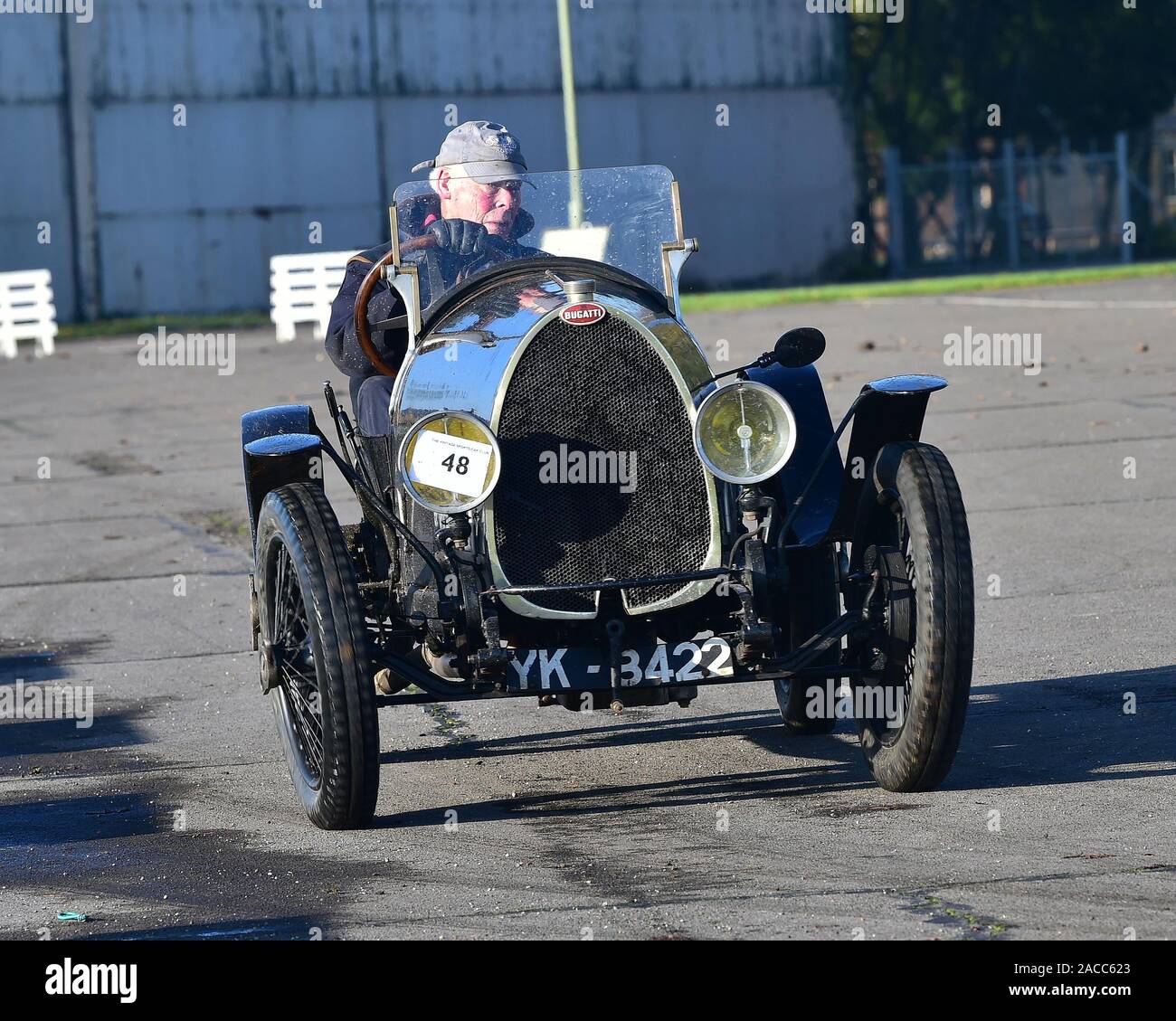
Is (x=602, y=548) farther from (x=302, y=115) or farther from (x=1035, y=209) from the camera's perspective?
(x=1035, y=209)

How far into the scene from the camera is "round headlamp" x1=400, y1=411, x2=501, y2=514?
17.8 ft

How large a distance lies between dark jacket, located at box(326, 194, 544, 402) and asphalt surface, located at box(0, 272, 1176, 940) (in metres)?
1.39

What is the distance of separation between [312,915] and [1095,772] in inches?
98.6

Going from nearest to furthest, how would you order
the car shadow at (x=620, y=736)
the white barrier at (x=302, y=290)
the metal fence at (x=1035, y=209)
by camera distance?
the car shadow at (x=620, y=736)
the white barrier at (x=302, y=290)
the metal fence at (x=1035, y=209)

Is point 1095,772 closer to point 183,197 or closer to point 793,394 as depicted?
point 793,394

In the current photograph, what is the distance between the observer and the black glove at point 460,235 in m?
6.30

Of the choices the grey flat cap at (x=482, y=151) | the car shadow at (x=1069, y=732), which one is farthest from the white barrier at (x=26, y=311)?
the car shadow at (x=1069, y=732)

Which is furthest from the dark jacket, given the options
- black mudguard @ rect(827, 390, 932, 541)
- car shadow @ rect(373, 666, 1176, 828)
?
car shadow @ rect(373, 666, 1176, 828)

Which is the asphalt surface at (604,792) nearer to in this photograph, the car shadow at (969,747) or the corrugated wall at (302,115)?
the car shadow at (969,747)

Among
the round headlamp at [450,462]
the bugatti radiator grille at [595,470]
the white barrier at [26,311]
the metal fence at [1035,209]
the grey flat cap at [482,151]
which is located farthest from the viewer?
the metal fence at [1035,209]

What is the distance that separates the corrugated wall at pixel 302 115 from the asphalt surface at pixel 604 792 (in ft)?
79.8

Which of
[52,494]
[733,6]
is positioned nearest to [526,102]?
[733,6]

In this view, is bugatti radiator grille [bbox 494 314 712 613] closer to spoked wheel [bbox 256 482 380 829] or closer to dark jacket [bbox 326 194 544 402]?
spoked wheel [bbox 256 482 380 829]

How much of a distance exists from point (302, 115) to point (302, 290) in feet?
20.4
